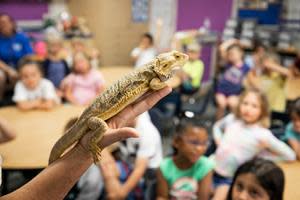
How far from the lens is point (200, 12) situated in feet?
12.3

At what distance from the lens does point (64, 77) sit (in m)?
3.08

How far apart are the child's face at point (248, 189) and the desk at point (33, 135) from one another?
2.33 feet

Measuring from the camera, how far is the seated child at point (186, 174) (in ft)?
5.57

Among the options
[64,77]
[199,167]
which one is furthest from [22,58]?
[199,167]

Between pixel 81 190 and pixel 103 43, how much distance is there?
133cm

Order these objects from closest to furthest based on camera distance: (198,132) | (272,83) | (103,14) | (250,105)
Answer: (198,132) → (250,105) → (103,14) → (272,83)

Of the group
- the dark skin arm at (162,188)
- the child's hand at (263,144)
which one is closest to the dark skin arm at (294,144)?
the child's hand at (263,144)

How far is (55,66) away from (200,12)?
5.39 feet

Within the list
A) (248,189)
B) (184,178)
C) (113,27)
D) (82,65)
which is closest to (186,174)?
(184,178)

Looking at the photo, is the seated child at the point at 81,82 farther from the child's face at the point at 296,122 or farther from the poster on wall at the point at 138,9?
the child's face at the point at 296,122

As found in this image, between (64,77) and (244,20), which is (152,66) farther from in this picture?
(244,20)

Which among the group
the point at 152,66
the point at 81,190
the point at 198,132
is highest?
the point at 152,66

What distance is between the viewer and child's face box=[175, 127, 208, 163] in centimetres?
174

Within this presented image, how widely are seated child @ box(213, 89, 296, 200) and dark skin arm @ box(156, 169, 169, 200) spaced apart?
26 centimetres
